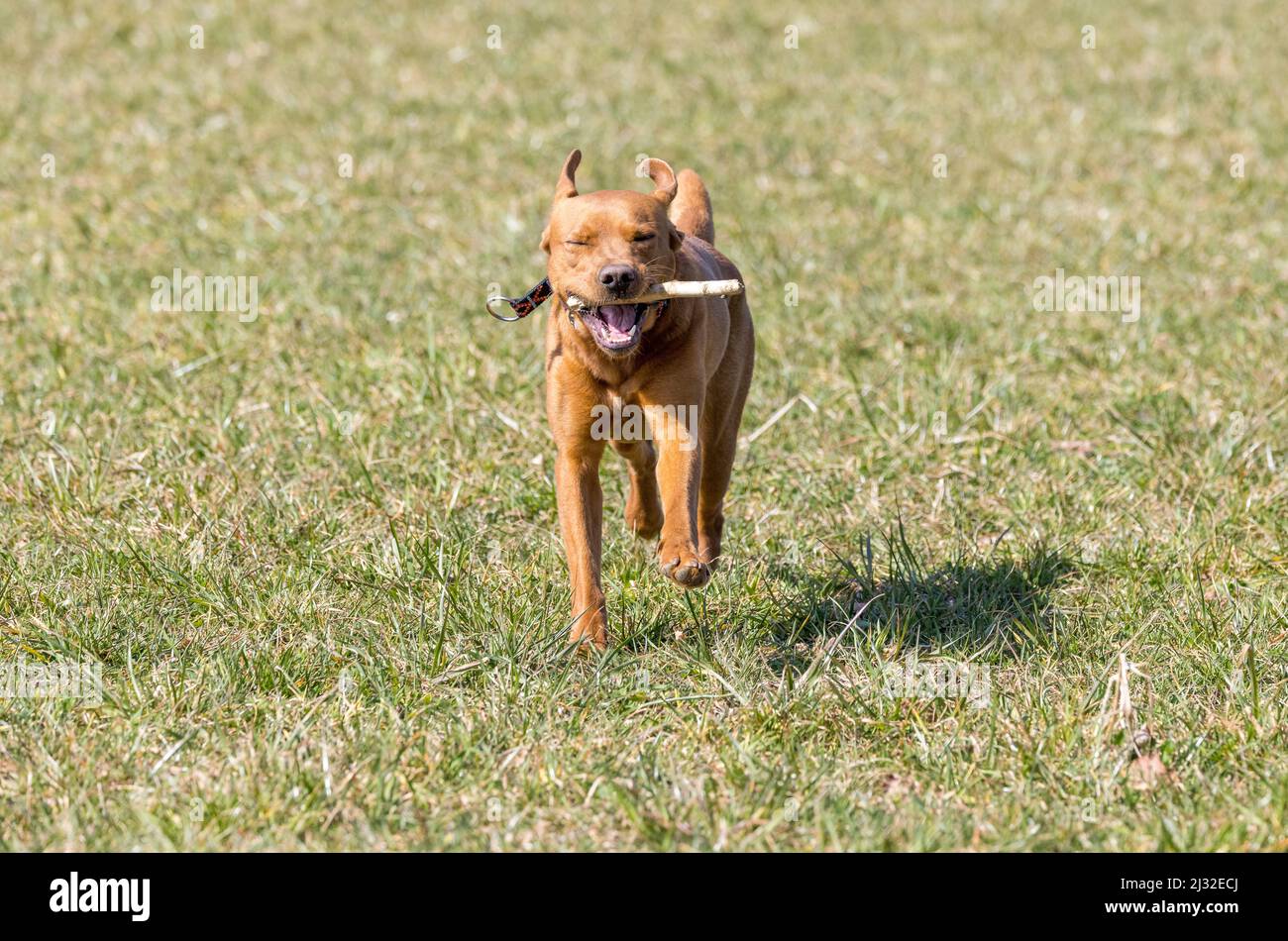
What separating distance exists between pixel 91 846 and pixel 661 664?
65.5 inches

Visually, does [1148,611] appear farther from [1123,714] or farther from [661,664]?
[661,664]

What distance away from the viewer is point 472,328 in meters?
7.62

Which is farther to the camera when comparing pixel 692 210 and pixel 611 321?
pixel 692 210

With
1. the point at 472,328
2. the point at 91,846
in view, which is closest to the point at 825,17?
the point at 472,328

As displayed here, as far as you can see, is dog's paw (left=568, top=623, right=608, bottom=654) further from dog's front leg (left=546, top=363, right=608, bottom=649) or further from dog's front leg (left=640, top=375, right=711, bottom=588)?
dog's front leg (left=640, top=375, right=711, bottom=588)

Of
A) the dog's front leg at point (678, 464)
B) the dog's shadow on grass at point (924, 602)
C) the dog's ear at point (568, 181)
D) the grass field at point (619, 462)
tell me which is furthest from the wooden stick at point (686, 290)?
the dog's shadow on grass at point (924, 602)

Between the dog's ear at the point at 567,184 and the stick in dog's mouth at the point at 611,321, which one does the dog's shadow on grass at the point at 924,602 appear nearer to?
the stick in dog's mouth at the point at 611,321

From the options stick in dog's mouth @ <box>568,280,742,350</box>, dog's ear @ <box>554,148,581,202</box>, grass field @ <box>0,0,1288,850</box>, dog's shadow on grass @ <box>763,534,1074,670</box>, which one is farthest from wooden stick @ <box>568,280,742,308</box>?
dog's shadow on grass @ <box>763,534,1074,670</box>

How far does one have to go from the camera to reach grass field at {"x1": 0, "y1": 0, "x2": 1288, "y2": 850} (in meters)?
4.00

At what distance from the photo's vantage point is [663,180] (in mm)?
4996

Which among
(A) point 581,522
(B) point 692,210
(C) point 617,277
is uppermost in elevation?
(B) point 692,210

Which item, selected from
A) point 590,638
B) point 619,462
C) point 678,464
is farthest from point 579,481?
point 619,462

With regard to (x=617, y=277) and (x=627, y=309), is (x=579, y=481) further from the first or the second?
(x=617, y=277)

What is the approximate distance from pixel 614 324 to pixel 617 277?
185mm
